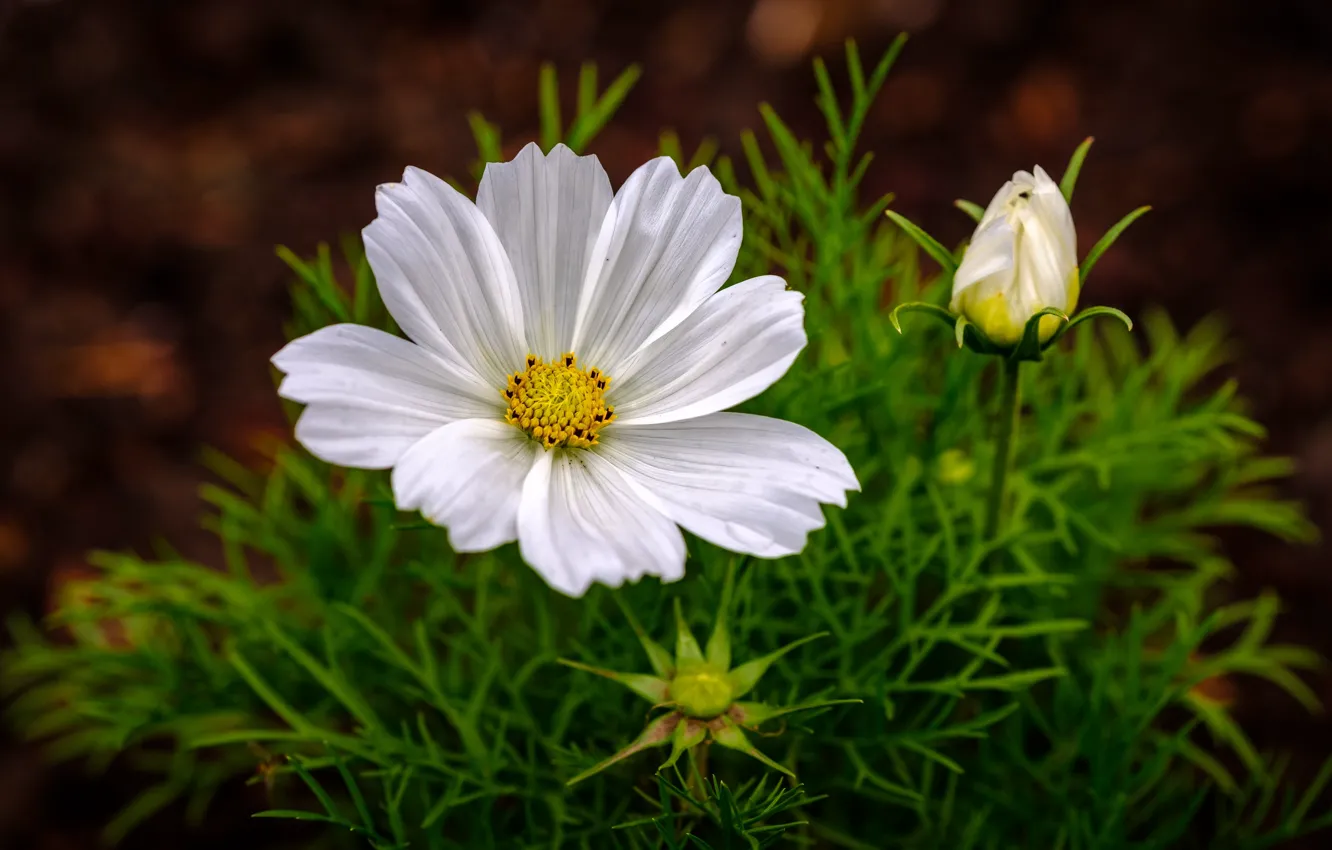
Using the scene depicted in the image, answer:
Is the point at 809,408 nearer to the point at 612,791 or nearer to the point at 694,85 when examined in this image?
the point at 612,791

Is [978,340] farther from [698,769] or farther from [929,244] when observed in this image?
[698,769]

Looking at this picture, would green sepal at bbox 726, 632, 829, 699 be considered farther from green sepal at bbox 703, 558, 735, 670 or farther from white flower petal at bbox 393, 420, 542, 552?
white flower petal at bbox 393, 420, 542, 552

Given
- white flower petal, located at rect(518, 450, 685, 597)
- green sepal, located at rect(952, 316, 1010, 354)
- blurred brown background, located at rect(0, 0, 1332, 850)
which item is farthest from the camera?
blurred brown background, located at rect(0, 0, 1332, 850)

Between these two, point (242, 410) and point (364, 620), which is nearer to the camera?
point (364, 620)

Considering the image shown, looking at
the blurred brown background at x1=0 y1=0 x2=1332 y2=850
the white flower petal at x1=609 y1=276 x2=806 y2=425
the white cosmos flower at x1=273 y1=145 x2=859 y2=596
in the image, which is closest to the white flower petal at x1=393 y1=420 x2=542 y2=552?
the white cosmos flower at x1=273 y1=145 x2=859 y2=596

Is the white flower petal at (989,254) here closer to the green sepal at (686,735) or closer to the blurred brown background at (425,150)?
the green sepal at (686,735)

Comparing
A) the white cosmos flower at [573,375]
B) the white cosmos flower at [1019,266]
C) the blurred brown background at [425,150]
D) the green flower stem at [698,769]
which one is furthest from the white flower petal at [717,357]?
the blurred brown background at [425,150]

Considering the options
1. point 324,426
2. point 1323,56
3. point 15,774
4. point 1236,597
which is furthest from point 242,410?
point 1323,56
